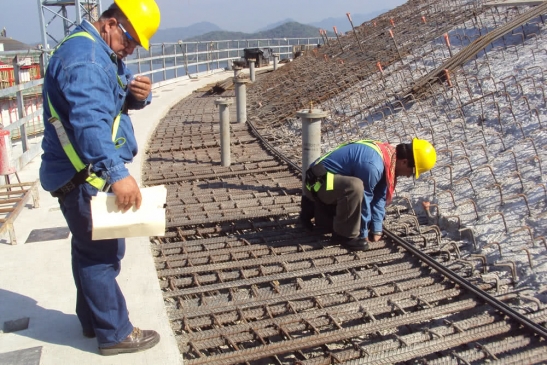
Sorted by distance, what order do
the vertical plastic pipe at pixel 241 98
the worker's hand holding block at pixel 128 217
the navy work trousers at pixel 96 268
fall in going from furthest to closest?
the vertical plastic pipe at pixel 241 98
the navy work trousers at pixel 96 268
the worker's hand holding block at pixel 128 217

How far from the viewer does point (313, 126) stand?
5426 mm

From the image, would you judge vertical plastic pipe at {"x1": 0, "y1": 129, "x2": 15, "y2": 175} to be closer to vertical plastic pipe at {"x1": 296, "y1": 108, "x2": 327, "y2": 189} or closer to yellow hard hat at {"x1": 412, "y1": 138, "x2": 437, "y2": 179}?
vertical plastic pipe at {"x1": 296, "y1": 108, "x2": 327, "y2": 189}

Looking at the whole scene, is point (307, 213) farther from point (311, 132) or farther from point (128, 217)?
Answer: point (128, 217)

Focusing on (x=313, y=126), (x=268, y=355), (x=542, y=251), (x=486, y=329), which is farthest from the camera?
(x=313, y=126)

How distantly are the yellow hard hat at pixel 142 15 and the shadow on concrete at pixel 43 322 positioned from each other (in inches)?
61.9

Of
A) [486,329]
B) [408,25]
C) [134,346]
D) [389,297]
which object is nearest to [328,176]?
[389,297]

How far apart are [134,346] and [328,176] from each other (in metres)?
2.06

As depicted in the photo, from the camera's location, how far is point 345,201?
4.25 m

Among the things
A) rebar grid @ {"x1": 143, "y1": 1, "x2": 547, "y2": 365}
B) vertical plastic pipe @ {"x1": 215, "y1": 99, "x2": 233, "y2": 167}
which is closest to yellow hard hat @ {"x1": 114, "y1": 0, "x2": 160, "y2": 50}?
rebar grid @ {"x1": 143, "y1": 1, "x2": 547, "y2": 365}

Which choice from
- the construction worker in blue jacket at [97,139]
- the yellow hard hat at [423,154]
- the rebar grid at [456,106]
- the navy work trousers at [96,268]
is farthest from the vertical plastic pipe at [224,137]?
the navy work trousers at [96,268]

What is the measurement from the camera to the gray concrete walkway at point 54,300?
2787 millimetres

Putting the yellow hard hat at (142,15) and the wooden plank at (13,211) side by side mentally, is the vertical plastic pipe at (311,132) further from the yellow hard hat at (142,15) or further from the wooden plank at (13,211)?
the yellow hard hat at (142,15)

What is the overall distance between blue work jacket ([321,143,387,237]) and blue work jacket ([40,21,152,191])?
2.23 metres

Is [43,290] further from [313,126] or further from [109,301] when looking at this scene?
[313,126]
